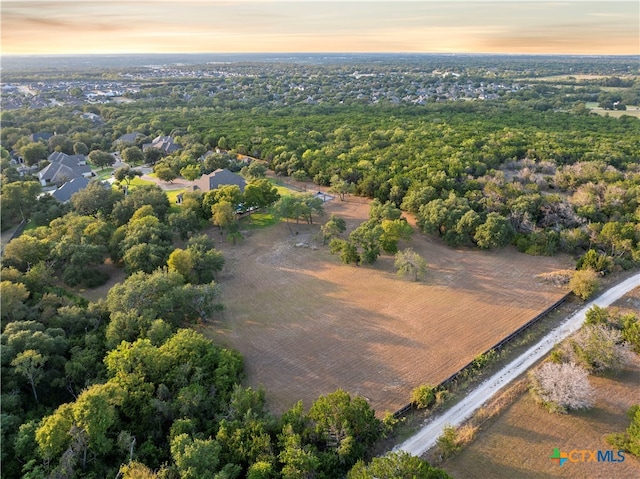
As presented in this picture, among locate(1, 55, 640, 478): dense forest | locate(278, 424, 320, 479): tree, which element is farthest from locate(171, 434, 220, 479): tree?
locate(278, 424, 320, 479): tree

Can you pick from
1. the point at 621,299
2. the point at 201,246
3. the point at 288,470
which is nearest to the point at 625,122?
the point at 621,299

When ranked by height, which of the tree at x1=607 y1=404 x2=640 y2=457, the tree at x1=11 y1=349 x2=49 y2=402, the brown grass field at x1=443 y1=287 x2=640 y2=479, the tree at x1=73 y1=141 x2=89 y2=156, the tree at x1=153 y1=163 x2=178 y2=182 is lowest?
the brown grass field at x1=443 y1=287 x2=640 y2=479

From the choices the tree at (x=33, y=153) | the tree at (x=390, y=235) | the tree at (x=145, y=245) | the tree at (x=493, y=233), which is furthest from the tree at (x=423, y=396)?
the tree at (x=33, y=153)

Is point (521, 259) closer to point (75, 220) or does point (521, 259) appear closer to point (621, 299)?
point (621, 299)

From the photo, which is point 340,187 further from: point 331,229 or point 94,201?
point 94,201

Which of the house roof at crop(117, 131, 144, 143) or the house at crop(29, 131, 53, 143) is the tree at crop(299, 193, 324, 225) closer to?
the house roof at crop(117, 131, 144, 143)
